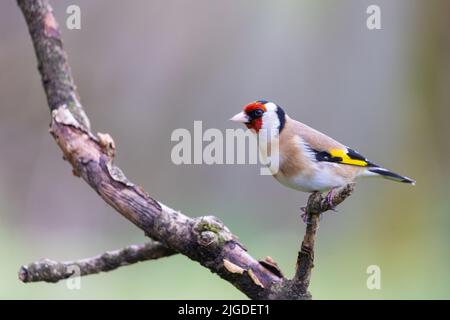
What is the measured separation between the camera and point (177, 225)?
262 cm

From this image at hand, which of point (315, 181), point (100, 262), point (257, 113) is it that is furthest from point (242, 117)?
point (100, 262)

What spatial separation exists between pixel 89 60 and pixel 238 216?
2247mm

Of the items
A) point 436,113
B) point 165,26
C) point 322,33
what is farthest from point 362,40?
point 165,26

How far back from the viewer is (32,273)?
281 centimetres

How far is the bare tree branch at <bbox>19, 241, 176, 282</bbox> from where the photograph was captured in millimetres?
2828

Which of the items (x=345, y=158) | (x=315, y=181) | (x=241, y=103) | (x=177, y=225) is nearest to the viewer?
(x=177, y=225)

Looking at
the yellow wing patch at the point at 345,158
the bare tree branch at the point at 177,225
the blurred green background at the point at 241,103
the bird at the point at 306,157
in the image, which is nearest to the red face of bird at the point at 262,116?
the bird at the point at 306,157

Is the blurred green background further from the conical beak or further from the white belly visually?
the white belly

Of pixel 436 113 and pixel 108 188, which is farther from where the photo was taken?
pixel 436 113

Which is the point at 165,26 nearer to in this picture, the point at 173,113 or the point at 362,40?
the point at 173,113

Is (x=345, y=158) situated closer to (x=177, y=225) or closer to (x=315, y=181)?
(x=315, y=181)

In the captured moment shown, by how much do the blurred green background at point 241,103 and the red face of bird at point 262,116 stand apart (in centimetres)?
258

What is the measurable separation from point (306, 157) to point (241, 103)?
3197 millimetres

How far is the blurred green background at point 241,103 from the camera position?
5973mm
